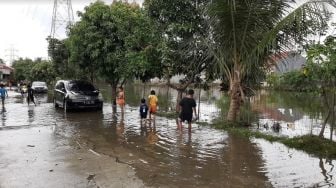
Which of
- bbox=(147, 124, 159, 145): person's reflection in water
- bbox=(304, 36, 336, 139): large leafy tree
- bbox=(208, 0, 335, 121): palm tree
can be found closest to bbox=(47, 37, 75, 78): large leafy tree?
bbox=(147, 124, 159, 145): person's reflection in water

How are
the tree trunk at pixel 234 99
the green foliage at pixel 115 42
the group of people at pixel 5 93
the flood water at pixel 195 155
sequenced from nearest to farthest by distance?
the flood water at pixel 195 155
the tree trunk at pixel 234 99
the green foliage at pixel 115 42
the group of people at pixel 5 93

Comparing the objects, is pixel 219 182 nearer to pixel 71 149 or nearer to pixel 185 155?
pixel 185 155

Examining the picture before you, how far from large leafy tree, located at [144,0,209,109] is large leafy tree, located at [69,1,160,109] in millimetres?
1516

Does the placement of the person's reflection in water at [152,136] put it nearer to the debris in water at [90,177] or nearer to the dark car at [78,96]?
the debris in water at [90,177]

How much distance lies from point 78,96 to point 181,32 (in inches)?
299

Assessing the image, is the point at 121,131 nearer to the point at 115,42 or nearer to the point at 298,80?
the point at 298,80

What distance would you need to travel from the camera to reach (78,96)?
21.2 metres

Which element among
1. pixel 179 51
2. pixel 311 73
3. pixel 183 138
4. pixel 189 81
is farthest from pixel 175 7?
pixel 311 73

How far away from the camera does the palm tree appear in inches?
476

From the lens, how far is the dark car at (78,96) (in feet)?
69.1

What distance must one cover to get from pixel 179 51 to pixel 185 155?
6947 mm

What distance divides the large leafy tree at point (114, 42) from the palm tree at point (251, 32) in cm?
494

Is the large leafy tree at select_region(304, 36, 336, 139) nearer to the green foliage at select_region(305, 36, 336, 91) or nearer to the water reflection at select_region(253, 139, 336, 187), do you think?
the green foliage at select_region(305, 36, 336, 91)

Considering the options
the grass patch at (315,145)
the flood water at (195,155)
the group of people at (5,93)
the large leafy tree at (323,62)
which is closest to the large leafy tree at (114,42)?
the flood water at (195,155)
